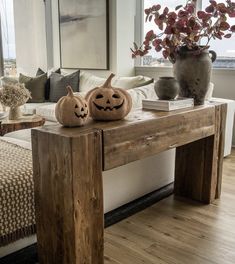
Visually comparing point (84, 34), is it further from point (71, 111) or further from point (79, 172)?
point (79, 172)

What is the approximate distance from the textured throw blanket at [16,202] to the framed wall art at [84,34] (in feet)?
11.3

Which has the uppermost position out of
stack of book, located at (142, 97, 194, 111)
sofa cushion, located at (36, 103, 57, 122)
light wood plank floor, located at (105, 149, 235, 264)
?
stack of book, located at (142, 97, 194, 111)

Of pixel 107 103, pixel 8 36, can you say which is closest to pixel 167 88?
pixel 107 103

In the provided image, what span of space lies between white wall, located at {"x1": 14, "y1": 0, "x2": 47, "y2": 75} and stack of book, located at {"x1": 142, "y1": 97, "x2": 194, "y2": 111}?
4.22 metres

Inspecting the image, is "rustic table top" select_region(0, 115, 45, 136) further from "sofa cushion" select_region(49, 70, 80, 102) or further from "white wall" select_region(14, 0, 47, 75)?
"white wall" select_region(14, 0, 47, 75)

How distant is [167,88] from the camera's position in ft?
7.14

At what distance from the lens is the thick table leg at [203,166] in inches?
100

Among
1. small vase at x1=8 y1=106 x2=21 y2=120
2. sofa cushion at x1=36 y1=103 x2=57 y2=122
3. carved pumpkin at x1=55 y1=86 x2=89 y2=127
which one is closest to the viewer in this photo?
carved pumpkin at x1=55 y1=86 x2=89 y2=127

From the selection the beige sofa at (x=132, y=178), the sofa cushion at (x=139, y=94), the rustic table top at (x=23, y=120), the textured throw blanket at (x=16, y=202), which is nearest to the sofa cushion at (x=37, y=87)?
the rustic table top at (x=23, y=120)

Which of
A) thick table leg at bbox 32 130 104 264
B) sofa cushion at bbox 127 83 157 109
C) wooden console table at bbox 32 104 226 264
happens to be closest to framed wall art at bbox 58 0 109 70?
sofa cushion at bbox 127 83 157 109

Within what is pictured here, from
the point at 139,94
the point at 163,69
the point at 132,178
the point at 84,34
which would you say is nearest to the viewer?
the point at 132,178

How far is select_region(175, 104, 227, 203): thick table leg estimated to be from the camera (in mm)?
2543

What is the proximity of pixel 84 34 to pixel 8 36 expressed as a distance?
7.70 ft

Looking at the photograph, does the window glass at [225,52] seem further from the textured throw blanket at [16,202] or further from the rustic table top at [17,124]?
the textured throw blanket at [16,202]
